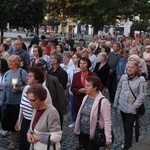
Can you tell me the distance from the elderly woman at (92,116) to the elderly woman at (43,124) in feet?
2.58

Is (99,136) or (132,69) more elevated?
(132,69)

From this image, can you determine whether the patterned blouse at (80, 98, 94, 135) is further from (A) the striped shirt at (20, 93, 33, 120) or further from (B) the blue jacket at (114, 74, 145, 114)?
(B) the blue jacket at (114, 74, 145, 114)

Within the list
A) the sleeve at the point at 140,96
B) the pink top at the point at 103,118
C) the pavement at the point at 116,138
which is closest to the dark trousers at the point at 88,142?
the pink top at the point at 103,118

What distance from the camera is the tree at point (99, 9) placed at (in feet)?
74.8

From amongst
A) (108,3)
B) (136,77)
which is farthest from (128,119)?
(108,3)

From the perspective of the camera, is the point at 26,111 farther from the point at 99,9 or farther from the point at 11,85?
the point at 99,9

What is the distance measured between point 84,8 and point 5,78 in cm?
1843

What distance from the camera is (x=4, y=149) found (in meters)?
5.75

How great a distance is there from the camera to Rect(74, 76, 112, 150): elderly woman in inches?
169

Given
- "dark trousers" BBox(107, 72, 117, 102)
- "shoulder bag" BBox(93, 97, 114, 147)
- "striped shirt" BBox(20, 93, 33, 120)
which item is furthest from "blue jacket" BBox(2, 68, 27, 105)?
"dark trousers" BBox(107, 72, 117, 102)

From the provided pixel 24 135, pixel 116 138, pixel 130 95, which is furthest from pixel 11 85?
pixel 116 138

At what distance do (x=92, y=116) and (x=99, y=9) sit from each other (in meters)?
19.2

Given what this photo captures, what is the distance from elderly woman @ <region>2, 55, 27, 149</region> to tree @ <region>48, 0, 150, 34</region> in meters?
17.2

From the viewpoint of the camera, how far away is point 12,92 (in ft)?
18.9
